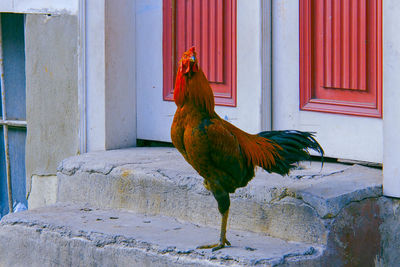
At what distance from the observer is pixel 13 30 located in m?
5.95

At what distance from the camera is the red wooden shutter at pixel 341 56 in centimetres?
433

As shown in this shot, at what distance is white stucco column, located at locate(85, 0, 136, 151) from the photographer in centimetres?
529

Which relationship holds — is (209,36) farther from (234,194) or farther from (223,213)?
(223,213)

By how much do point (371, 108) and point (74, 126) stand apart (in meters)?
2.36

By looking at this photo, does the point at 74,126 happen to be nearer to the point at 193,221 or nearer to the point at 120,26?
the point at 120,26

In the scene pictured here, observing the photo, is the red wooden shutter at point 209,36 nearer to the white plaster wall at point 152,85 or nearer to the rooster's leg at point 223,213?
the white plaster wall at point 152,85

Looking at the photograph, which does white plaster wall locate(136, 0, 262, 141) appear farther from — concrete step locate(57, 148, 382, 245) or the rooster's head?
the rooster's head

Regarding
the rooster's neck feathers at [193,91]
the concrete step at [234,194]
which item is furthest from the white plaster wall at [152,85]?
the rooster's neck feathers at [193,91]

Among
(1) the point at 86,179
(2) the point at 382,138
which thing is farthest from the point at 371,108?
(1) the point at 86,179

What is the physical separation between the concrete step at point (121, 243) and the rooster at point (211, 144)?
5.8 inches

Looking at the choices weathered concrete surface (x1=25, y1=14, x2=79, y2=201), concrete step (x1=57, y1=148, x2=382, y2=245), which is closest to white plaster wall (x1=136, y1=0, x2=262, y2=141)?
concrete step (x1=57, y1=148, x2=382, y2=245)

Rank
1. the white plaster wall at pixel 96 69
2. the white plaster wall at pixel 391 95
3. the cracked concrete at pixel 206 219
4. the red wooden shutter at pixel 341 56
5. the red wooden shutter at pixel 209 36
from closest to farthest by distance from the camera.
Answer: the cracked concrete at pixel 206 219 → the white plaster wall at pixel 391 95 → the red wooden shutter at pixel 341 56 → the red wooden shutter at pixel 209 36 → the white plaster wall at pixel 96 69

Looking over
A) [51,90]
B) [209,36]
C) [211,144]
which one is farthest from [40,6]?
[211,144]

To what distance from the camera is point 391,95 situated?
393 cm
